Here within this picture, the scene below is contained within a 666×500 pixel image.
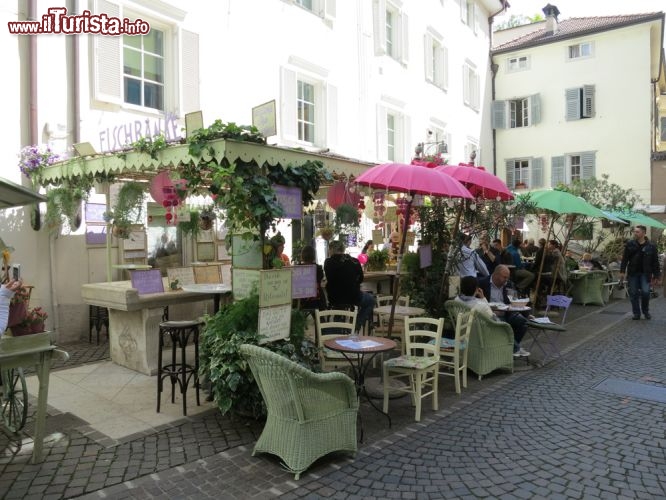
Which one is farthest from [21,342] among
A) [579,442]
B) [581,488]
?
[579,442]

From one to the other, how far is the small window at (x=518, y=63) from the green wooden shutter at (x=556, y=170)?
406 centimetres

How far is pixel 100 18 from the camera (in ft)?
26.2

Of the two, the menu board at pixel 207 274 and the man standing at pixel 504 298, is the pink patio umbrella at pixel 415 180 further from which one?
the menu board at pixel 207 274

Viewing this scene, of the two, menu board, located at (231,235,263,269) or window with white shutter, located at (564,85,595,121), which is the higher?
window with white shutter, located at (564,85,595,121)

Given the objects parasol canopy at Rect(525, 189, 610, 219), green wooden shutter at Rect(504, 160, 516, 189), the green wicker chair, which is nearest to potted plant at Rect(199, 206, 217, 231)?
the green wicker chair

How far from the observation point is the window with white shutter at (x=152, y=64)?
8.16 metres

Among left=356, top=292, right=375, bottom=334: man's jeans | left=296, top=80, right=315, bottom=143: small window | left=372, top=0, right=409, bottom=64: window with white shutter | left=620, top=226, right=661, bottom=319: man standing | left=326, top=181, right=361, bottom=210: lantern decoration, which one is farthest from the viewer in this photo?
left=372, top=0, right=409, bottom=64: window with white shutter

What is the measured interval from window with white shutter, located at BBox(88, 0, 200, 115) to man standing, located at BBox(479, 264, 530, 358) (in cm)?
581

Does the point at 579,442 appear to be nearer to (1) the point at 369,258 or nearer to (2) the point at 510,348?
(2) the point at 510,348

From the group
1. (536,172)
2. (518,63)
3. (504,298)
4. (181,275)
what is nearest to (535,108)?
(518,63)

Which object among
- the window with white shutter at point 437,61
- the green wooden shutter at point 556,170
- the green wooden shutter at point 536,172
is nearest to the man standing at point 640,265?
the window with white shutter at point 437,61

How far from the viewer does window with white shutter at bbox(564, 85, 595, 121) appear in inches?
818

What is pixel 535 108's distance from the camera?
21797mm

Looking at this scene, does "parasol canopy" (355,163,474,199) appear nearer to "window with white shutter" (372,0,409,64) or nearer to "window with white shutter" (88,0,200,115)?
"window with white shutter" (88,0,200,115)
